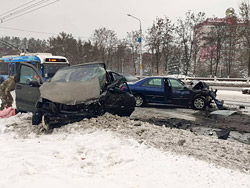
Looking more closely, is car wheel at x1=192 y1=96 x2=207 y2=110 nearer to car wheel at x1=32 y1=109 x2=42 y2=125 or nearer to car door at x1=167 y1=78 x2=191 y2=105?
car door at x1=167 y1=78 x2=191 y2=105

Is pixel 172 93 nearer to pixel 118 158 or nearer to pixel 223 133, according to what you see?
pixel 223 133

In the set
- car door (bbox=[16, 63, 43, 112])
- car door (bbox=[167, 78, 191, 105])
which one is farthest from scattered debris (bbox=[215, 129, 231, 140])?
car door (bbox=[16, 63, 43, 112])

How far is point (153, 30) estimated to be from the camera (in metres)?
37.8

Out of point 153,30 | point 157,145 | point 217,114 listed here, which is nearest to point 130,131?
point 157,145

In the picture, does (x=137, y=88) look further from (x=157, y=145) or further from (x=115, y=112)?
(x=157, y=145)

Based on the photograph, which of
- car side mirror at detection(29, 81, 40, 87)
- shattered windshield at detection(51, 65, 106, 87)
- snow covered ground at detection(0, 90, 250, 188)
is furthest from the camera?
car side mirror at detection(29, 81, 40, 87)

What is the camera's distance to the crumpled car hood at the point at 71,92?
17.8ft

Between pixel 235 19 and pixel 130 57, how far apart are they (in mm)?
29316

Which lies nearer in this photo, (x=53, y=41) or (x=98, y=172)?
(x=98, y=172)

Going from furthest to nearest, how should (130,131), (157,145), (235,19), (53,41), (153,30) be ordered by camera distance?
(53,41) → (153,30) → (235,19) → (130,131) → (157,145)

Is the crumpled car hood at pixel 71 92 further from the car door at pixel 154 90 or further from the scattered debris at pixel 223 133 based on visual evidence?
the car door at pixel 154 90

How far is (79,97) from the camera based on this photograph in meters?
5.48

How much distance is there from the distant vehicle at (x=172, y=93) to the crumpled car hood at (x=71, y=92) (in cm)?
490

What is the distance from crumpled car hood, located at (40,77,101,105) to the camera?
17.8ft
